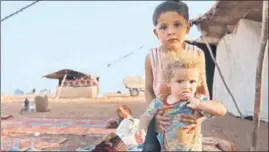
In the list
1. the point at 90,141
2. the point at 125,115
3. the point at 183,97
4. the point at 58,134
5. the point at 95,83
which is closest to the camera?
the point at 183,97

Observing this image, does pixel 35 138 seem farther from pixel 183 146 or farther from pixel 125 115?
pixel 183 146

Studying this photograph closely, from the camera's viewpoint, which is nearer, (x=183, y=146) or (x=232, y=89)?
(x=183, y=146)

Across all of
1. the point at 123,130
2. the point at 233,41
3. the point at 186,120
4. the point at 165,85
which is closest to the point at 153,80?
the point at 165,85

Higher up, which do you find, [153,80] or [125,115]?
[153,80]

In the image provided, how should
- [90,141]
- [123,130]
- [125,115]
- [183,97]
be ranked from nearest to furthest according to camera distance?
[183,97], [123,130], [125,115], [90,141]

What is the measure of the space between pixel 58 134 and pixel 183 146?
4.51 metres

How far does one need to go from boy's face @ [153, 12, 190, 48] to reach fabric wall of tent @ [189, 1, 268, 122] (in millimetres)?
4507

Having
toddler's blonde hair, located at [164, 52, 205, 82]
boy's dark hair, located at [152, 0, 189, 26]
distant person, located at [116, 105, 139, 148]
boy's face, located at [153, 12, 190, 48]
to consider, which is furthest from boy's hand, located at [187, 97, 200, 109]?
distant person, located at [116, 105, 139, 148]

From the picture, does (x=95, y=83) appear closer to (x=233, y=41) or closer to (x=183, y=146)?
(x=233, y=41)

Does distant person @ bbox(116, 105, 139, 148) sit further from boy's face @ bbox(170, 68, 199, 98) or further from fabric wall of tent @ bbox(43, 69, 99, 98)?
fabric wall of tent @ bbox(43, 69, 99, 98)

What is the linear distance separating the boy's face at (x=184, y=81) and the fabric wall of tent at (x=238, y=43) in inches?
183

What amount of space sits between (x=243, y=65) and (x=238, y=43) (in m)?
0.46

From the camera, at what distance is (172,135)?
159cm

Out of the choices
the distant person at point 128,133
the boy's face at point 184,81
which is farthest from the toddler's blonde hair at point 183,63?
the distant person at point 128,133
